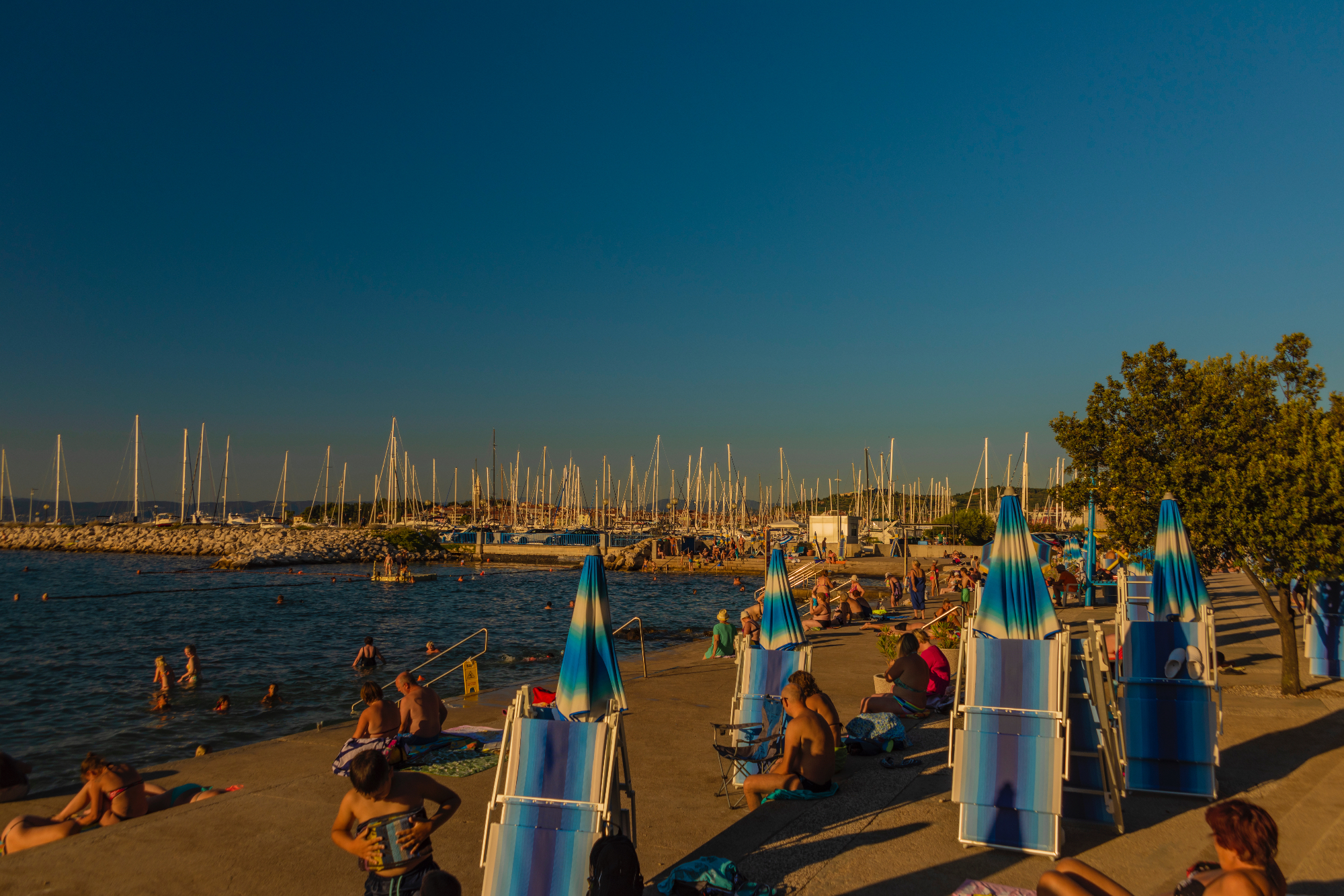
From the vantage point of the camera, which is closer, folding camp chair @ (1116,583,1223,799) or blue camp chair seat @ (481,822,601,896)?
blue camp chair seat @ (481,822,601,896)

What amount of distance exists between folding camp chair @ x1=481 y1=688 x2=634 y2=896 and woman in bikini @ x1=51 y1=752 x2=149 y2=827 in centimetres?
433

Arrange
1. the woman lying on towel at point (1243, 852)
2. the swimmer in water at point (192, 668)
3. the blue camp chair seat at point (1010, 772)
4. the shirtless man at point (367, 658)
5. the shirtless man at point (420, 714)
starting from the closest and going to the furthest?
the woman lying on towel at point (1243, 852)
the blue camp chair seat at point (1010, 772)
the shirtless man at point (420, 714)
the swimmer in water at point (192, 668)
the shirtless man at point (367, 658)

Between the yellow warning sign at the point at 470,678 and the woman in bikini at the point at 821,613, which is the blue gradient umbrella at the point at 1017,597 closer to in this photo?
the yellow warning sign at the point at 470,678

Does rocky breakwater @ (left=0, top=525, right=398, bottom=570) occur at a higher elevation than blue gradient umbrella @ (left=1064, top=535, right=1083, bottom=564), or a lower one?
lower

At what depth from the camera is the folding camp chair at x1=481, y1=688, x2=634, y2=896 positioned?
4535 millimetres

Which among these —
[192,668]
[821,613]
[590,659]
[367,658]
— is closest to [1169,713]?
[590,659]

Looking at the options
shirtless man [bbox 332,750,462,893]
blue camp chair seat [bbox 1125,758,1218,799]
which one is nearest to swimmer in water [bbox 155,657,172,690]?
shirtless man [bbox 332,750,462,893]

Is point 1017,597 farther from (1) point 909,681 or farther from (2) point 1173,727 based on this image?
(1) point 909,681

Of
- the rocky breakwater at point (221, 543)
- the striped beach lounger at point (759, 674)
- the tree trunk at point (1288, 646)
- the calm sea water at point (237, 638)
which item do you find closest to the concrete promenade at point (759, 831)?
the striped beach lounger at point (759, 674)

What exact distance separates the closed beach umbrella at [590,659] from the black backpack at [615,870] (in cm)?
117

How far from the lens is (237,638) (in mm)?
26875

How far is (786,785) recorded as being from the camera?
6.61 m

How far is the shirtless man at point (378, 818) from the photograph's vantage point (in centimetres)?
421

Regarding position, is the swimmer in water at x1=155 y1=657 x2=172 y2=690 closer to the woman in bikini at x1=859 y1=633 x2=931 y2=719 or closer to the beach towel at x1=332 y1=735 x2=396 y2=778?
the beach towel at x1=332 y1=735 x2=396 y2=778
